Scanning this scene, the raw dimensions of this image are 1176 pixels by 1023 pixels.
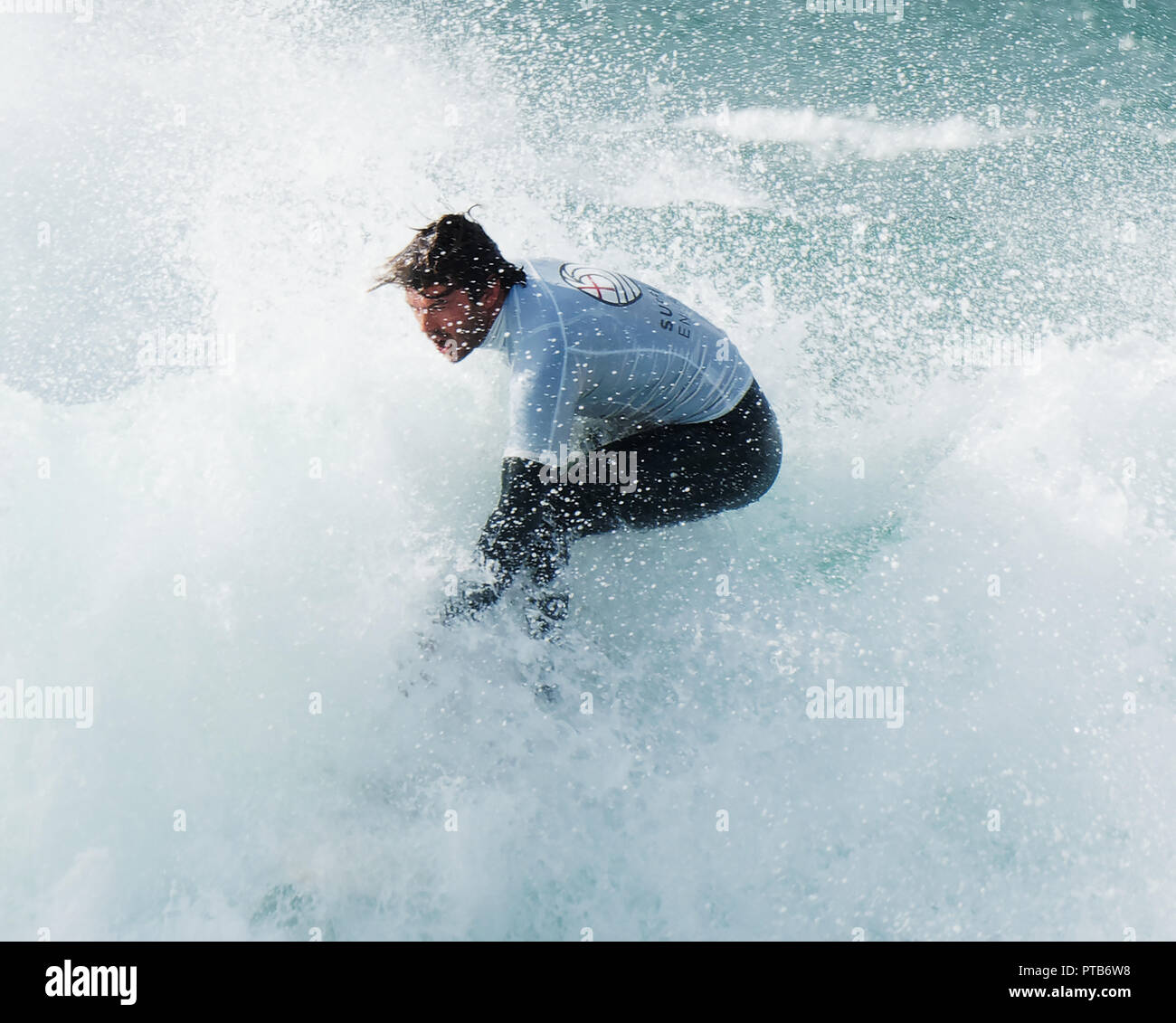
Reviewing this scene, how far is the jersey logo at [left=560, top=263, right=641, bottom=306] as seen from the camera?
7.80ft

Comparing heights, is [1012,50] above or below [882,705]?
above

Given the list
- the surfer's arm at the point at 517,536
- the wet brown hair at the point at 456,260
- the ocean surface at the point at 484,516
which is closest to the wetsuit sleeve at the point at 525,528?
the surfer's arm at the point at 517,536

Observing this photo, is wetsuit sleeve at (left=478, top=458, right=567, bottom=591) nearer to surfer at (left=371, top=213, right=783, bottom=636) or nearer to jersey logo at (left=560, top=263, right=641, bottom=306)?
surfer at (left=371, top=213, right=783, bottom=636)

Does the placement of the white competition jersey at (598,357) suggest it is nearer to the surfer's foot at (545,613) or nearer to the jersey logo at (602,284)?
the jersey logo at (602,284)

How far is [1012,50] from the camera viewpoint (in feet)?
20.9

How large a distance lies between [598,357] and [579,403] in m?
0.14

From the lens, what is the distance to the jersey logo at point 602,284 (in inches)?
93.6

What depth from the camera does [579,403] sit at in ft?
7.84

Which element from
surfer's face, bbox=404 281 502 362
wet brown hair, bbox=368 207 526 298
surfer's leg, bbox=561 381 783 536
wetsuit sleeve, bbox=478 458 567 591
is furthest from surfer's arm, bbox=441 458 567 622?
wet brown hair, bbox=368 207 526 298

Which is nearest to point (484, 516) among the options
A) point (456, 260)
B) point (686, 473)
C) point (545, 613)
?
point (545, 613)

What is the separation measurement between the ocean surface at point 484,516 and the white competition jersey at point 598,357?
58 centimetres

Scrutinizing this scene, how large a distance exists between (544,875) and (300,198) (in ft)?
10.7

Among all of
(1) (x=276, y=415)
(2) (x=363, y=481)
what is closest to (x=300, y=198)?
(1) (x=276, y=415)

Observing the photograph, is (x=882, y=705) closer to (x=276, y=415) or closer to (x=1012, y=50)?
(x=276, y=415)
